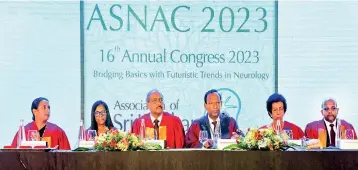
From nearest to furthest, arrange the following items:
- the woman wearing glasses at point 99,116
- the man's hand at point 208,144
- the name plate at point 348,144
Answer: the name plate at point 348,144, the man's hand at point 208,144, the woman wearing glasses at point 99,116

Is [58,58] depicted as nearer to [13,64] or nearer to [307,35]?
[13,64]

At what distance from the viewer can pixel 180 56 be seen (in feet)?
21.6

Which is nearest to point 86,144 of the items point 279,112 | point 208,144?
point 208,144

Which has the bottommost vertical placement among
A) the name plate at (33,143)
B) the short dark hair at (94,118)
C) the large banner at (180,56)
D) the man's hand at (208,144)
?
the man's hand at (208,144)

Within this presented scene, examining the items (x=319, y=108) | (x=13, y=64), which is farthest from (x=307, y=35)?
(x=13, y=64)

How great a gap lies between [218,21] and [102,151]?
2791 millimetres

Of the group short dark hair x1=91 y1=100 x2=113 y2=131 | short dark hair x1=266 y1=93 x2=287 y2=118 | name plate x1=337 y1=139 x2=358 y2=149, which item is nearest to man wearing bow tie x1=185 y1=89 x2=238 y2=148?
short dark hair x1=266 y1=93 x2=287 y2=118

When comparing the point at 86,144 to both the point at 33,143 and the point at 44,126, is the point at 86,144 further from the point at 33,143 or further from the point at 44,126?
the point at 44,126

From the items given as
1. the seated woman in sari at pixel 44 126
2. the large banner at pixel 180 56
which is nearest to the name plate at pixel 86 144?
the seated woman in sari at pixel 44 126

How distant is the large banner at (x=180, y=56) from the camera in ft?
21.5

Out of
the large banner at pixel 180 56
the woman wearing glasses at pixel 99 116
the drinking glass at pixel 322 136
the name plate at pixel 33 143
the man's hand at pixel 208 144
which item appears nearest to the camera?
the name plate at pixel 33 143

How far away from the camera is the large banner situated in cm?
655

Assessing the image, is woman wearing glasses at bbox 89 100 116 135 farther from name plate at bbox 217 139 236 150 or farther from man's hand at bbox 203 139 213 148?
name plate at bbox 217 139 236 150

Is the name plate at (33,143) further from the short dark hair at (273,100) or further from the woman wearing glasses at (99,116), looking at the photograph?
the short dark hair at (273,100)
